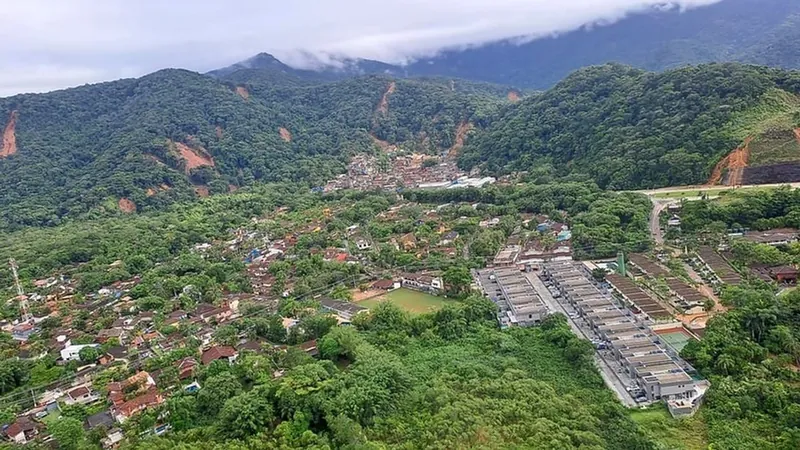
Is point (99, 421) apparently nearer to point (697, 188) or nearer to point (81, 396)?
point (81, 396)

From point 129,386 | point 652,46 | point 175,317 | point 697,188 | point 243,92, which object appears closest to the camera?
point 129,386

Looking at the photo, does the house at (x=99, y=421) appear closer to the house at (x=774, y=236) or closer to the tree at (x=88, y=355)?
the tree at (x=88, y=355)

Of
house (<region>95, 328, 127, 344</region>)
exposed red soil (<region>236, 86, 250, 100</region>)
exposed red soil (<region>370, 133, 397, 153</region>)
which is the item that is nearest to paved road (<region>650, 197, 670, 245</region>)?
house (<region>95, 328, 127, 344</region>)

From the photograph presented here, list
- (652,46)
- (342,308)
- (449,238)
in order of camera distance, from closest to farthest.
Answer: (342,308) < (449,238) < (652,46)

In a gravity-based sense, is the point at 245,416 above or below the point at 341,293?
above

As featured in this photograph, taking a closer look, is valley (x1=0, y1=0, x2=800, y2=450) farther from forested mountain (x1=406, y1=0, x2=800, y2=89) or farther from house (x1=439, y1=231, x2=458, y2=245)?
forested mountain (x1=406, y1=0, x2=800, y2=89)

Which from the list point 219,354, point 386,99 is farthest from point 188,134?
Result: point 219,354

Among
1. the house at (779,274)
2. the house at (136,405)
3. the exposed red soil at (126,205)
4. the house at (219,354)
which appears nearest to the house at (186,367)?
the house at (219,354)

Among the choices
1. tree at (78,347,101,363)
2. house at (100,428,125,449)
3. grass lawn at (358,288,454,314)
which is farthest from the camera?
grass lawn at (358,288,454,314)
